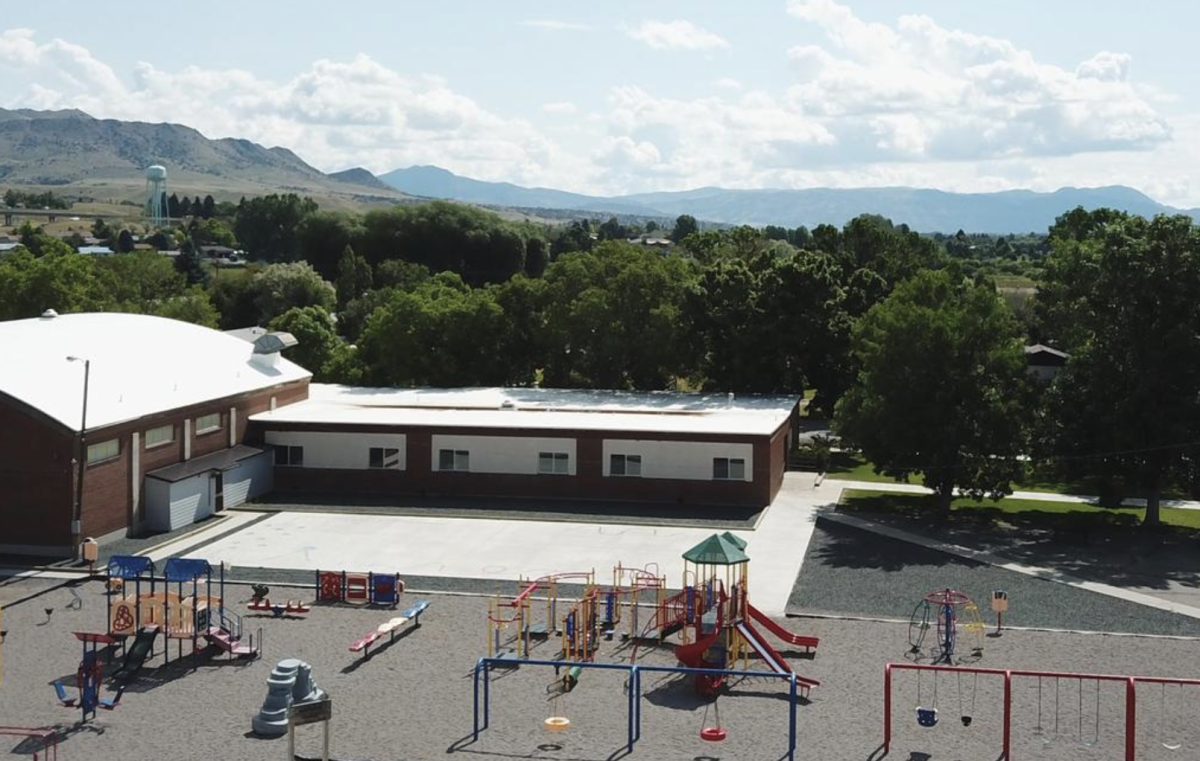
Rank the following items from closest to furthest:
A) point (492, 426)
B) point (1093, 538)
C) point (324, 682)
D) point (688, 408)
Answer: point (324, 682) → point (1093, 538) → point (492, 426) → point (688, 408)

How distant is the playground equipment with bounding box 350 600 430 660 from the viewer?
27.3 metres

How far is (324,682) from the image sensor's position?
2578cm

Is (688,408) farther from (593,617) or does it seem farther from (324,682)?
(324,682)

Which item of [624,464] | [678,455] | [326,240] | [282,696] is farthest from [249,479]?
[326,240]

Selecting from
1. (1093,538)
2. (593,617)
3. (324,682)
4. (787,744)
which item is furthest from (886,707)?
(1093,538)

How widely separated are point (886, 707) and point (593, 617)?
8.25 metres

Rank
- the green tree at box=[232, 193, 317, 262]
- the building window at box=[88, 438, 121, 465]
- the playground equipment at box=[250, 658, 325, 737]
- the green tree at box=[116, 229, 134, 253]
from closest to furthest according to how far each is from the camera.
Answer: the playground equipment at box=[250, 658, 325, 737] < the building window at box=[88, 438, 121, 465] < the green tree at box=[232, 193, 317, 262] < the green tree at box=[116, 229, 134, 253]

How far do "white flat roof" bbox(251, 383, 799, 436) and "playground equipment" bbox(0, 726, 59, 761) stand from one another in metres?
24.9

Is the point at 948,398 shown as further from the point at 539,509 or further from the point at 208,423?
the point at 208,423

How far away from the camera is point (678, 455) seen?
150 feet

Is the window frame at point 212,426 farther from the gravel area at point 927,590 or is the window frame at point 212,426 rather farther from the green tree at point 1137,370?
the green tree at point 1137,370

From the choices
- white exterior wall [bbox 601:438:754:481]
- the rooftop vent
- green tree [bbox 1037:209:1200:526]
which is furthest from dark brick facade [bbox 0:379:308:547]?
green tree [bbox 1037:209:1200:526]

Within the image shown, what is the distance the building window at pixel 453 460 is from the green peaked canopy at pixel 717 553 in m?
20.2

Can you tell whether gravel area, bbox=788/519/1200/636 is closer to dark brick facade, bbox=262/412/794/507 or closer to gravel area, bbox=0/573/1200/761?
gravel area, bbox=0/573/1200/761
